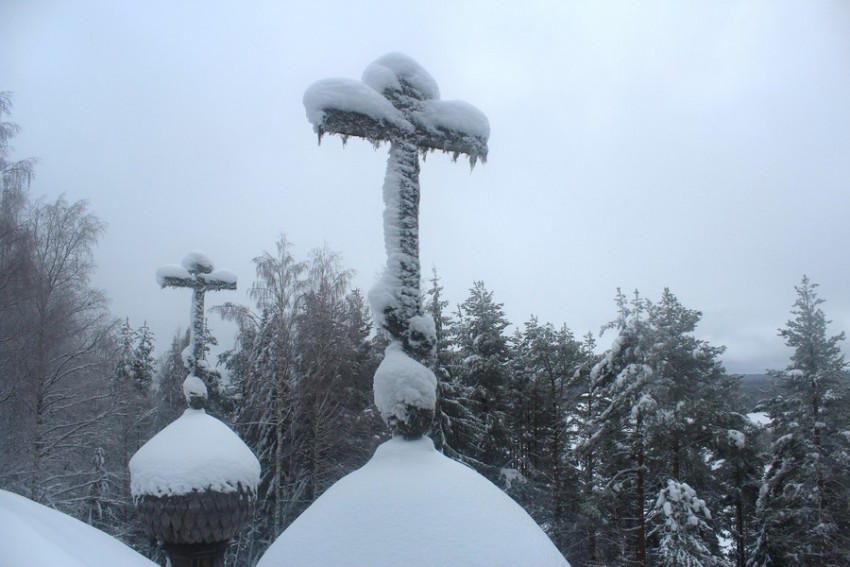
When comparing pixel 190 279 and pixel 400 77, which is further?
pixel 190 279

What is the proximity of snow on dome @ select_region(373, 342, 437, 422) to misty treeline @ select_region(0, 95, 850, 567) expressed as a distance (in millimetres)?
12567

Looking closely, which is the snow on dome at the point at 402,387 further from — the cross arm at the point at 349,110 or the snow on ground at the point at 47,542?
the snow on ground at the point at 47,542

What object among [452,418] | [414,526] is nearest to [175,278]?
[414,526]

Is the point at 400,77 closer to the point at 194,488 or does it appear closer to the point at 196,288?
the point at 194,488

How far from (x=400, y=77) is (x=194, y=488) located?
19.5ft

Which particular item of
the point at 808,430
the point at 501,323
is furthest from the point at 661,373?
the point at 501,323

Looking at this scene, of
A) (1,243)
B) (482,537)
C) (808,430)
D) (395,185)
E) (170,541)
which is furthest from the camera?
(808,430)

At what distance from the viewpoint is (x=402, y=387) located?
2.88 m

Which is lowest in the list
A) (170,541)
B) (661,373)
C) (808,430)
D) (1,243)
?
(170,541)

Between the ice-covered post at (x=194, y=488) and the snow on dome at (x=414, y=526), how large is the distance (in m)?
4.88

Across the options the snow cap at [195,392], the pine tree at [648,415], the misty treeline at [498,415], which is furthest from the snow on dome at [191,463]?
the pine tree at [648,415]

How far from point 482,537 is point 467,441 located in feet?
53.7

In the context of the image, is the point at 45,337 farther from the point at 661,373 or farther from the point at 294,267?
the point at 661,373

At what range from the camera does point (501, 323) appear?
848 inches
